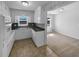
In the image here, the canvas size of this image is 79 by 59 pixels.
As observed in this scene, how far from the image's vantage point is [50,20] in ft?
27.1

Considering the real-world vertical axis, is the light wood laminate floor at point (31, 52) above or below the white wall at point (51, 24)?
below

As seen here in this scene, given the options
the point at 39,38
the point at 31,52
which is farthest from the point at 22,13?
the point at 31,52

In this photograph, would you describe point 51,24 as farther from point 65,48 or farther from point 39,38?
point 65,48

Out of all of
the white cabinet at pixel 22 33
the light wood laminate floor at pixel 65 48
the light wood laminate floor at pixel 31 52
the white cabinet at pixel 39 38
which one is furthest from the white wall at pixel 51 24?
the light wood laminate floor at pixel 31 52

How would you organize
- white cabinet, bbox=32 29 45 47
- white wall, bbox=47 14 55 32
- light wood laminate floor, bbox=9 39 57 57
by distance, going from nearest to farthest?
light wood laminate floor, bbox=9 39 57 57 < white cabinet, bbox=32 29 45 47 < white wall, bbox=47 14 55 32

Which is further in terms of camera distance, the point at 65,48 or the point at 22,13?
the point at 22,13

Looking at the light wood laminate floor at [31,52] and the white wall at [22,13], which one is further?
the white wall at [22,13]

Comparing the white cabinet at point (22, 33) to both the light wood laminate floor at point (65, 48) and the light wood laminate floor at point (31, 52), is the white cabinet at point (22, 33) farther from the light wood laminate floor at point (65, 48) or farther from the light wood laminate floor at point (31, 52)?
the light wood laminate floor at point (65, 48)

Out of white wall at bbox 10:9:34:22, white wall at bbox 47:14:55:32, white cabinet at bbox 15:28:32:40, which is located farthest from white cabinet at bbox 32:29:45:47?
white wall at bbox 47:14:55:32

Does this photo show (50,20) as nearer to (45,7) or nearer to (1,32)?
(45,7)

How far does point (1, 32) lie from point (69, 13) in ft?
18.0

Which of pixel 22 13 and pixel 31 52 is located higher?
pixel 22 13

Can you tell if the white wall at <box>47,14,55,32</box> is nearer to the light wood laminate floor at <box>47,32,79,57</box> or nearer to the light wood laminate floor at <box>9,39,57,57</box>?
the light wood laminate floor at <box>47,32,79,57</box>

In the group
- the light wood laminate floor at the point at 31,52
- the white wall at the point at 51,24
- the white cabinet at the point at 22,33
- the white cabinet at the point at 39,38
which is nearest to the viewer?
the light wood laminate floor at the point at 31,52
